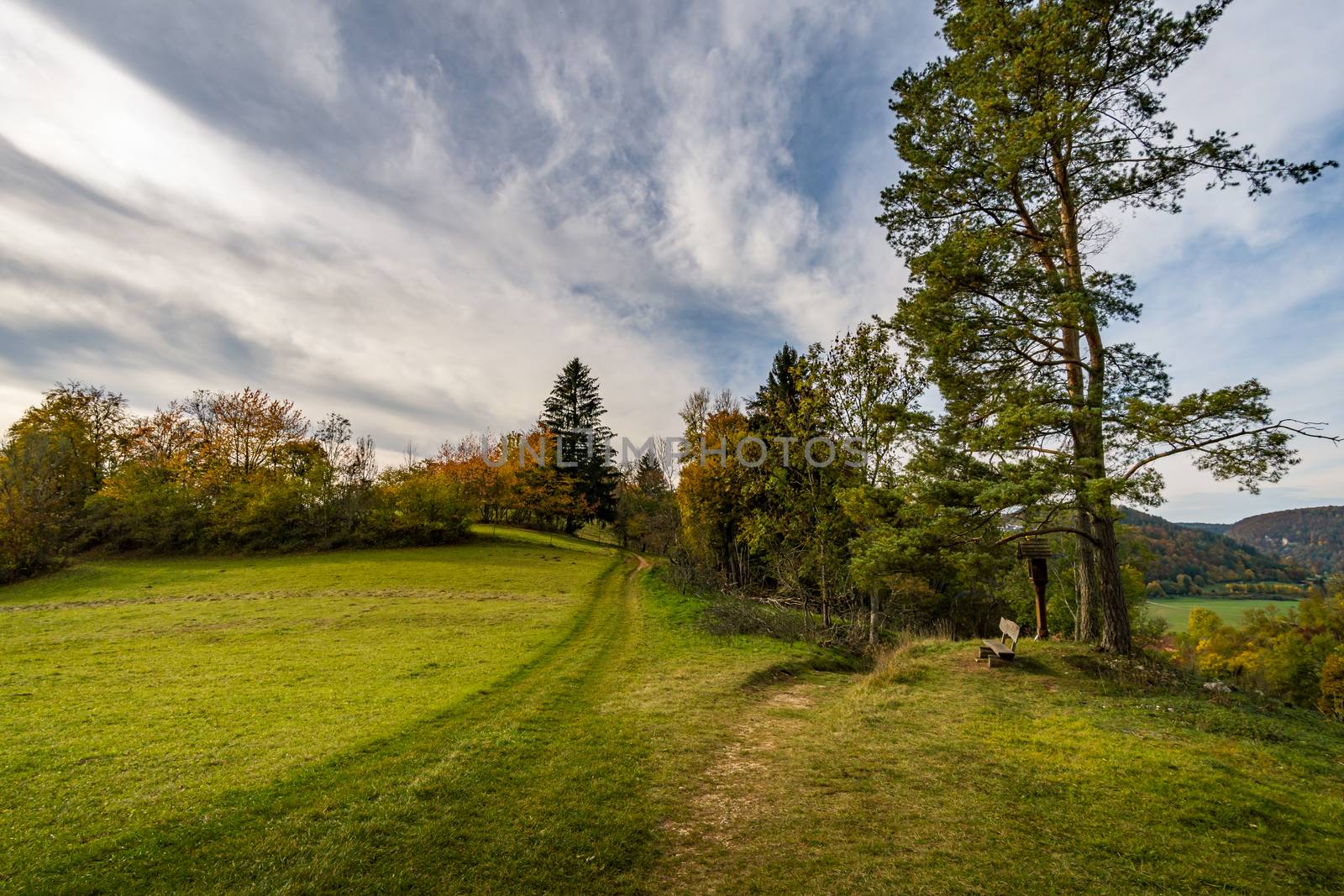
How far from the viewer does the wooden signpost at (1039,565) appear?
11461mm

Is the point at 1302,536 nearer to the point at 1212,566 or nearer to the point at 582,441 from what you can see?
the point at 1212,566

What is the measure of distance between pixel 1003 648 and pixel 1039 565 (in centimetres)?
331

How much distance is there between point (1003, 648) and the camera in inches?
389

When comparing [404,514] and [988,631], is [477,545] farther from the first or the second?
[988,631]

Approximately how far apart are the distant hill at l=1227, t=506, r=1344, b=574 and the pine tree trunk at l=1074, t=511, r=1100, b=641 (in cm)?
7846

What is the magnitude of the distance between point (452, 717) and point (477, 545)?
101 feet

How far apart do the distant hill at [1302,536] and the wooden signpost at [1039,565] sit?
7776 centimetres

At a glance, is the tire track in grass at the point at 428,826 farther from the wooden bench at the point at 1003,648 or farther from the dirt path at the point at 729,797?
the wooden bench at the point at 1003,648

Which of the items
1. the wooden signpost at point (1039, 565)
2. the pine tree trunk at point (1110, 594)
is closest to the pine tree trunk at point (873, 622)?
the wooden signpost at point (1039, 565)

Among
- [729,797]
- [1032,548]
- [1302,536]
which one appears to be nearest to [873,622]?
[1032,548]

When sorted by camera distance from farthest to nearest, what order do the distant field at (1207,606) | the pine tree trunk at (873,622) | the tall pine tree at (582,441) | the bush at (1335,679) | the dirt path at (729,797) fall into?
the distant field at (1207,606) < the tall pine tree at (582,441) < the bush at (1335,679) < the pine tree trunk at (873,622) < the dirt path at (729,797)

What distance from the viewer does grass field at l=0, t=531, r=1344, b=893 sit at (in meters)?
4.08

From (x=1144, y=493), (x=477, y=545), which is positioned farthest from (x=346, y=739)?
(x=477, y=545)

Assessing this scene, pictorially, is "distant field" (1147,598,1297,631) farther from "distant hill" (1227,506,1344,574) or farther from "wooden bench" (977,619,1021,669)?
"wooden bench" (977,619,1021,669)
